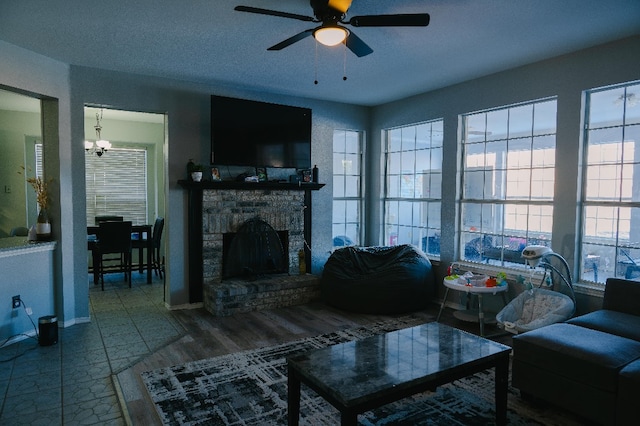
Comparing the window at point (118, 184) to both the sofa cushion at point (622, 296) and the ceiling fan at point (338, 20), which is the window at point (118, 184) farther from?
the sofa cushion at point (622, 296)

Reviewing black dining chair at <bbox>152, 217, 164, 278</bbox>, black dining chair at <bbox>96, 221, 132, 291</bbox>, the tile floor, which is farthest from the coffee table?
black dining chair at <bbox>152, 217, 164, 278</bbox>

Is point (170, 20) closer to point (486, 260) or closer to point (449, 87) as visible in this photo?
point (449, 87)

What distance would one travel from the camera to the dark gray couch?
2.23 metres

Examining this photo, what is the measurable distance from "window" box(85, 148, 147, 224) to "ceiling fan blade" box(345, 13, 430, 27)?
5733 mm

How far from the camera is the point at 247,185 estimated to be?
502 cm

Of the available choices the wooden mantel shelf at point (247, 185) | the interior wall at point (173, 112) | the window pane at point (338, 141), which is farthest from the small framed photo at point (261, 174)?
the window pane at point (338, 141)

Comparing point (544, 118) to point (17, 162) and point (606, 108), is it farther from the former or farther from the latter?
point (17, 162)

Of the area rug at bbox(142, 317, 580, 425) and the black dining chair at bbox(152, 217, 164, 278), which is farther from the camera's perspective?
the black dining chair at bbox(152, 217, 164, 278)

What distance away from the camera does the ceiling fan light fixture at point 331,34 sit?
2555 mm

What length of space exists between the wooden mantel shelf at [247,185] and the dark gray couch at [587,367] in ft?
10.8

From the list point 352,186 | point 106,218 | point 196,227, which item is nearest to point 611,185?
point 352,186

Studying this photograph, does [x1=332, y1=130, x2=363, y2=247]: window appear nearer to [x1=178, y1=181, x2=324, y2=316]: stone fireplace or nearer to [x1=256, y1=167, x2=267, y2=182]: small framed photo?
[x1=178, y1=181, x2=324, y2=316]: stone fireplace

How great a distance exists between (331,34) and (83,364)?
3124mm

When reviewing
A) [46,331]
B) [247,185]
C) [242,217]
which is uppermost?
[247,185]
